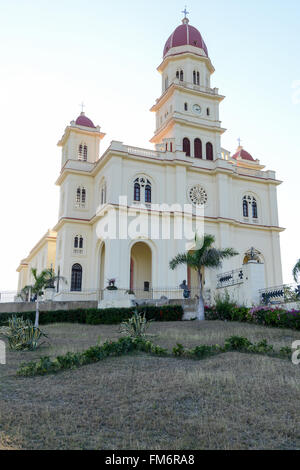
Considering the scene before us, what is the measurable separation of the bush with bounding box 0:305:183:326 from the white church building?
20.1 feet

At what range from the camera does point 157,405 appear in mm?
7184

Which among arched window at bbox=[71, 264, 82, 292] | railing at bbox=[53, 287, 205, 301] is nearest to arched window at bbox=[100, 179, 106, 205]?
arched window at bbox=[71, 264, 82, 292]

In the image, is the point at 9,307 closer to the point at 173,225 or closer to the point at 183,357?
the point at 173,225

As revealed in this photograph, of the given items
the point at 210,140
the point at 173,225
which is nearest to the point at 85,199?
the point at 173,225

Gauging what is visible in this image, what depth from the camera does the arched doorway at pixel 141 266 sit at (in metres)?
32.3

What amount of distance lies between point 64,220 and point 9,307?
9.48 meters

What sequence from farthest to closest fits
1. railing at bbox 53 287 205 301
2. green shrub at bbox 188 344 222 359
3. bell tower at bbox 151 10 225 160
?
bell tower at bbox 151 10 225 160
railing at bbox 53 287 205 301
green shrub at bbox 188 344 222 359

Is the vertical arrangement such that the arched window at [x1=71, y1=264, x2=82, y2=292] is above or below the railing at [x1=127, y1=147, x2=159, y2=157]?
below

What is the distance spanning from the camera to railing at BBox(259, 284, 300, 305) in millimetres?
17625

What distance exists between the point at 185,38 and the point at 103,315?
27346 mm

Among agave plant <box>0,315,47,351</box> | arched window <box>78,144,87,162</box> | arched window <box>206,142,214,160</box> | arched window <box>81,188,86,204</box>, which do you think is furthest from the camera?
arched window <box>78,144,87,162</box>

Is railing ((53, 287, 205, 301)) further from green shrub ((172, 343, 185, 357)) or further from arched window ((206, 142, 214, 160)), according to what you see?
green shrub ((172, 343, 185, 357))

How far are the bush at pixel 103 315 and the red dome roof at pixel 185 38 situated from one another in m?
25.8

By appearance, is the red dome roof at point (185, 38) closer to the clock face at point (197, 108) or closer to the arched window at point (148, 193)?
the clock face at point (197, 108)
